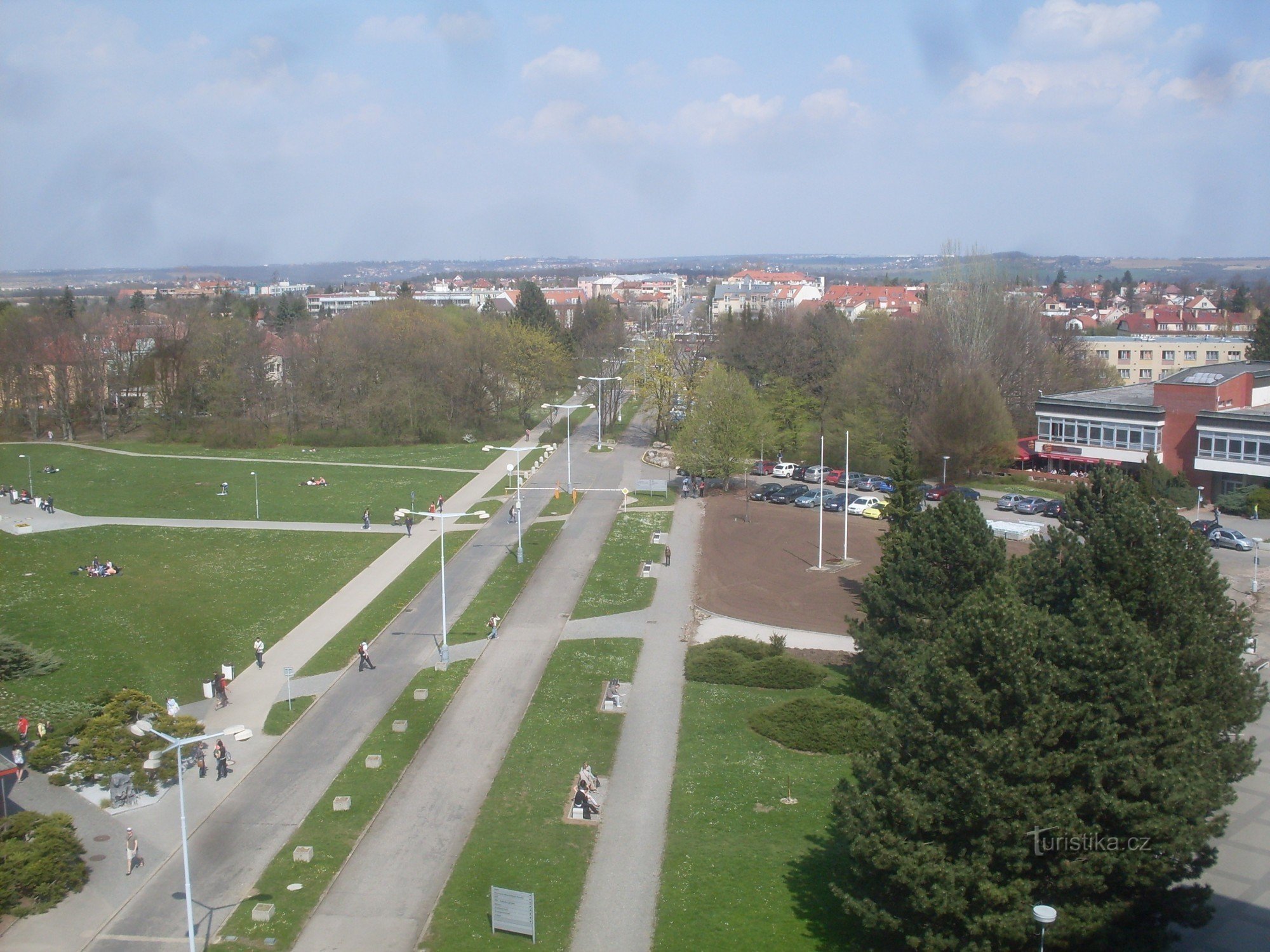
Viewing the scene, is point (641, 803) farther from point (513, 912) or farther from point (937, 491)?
point (937, 491)

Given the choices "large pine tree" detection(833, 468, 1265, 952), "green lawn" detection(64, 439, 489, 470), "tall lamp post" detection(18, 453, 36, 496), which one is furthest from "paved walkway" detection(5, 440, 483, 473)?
→ "large pine tree" detection(833, 468, 1265, 952)

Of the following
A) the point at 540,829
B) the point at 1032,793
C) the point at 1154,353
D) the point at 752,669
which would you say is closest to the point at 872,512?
the point at 752,669

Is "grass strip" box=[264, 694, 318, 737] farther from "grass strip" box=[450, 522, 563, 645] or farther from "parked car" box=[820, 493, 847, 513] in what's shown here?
"parked car" box=[820, 493, 847, 513]

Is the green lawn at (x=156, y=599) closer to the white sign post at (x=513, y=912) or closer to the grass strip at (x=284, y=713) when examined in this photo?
the grass strip at (x=284, y=713)

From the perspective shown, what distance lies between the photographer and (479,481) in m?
41.2

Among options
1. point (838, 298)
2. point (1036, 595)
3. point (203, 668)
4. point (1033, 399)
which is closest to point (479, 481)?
point (203, 668)

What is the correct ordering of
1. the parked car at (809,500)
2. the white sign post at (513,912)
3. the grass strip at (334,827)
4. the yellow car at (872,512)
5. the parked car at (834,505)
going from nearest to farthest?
the white sign post at (513,912) < the grass strip at (334,827) < the yellow car at (872,512) < the parked car at (834,505) < the parked car at (809,500)

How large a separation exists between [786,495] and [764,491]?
997 millimetres

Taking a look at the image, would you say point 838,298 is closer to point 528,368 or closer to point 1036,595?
point 528,368

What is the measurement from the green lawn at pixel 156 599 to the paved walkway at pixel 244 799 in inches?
42.8

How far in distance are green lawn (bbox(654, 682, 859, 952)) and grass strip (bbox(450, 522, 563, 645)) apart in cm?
598

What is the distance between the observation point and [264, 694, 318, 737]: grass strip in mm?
17625

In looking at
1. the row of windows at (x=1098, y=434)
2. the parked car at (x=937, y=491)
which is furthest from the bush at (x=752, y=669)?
the row of windows at (x=1098, y=434)

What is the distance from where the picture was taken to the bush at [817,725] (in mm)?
16844
